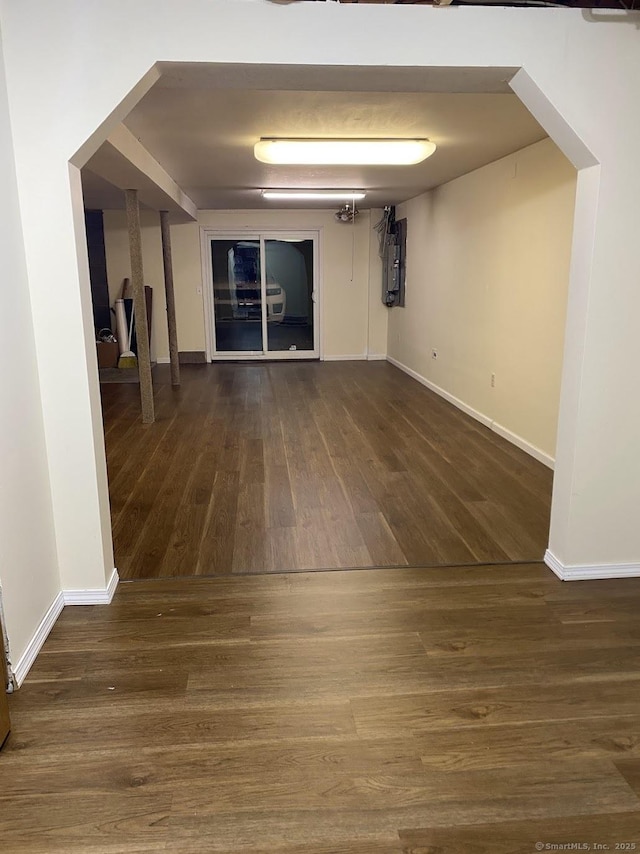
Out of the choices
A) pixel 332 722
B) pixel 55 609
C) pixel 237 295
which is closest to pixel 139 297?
pixel 55 609

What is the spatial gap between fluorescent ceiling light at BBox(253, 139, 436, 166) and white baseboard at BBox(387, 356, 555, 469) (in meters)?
2.24

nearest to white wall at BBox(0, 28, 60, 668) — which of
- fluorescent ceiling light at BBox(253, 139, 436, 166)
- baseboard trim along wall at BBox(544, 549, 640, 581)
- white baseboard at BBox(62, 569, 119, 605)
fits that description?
white baseboard at BBox(62, 569, 119, 605)

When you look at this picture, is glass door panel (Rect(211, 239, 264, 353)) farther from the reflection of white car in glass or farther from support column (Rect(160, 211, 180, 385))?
support column (Rect(160, 211, 180, 385))

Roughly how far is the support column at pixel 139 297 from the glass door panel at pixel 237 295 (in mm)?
3404

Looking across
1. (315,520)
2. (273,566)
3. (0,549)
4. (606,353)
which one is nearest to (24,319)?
(0,549)

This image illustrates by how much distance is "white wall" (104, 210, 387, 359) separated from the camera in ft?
28.2

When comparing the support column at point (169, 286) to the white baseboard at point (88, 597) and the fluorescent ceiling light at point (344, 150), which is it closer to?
the fluorescent ceiling light at point (344, 150)

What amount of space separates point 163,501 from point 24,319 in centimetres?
171

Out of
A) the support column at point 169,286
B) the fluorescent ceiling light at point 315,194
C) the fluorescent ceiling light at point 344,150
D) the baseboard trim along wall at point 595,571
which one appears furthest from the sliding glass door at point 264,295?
the baseboard trim along wall at point 595,571

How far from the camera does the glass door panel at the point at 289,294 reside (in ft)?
29.3

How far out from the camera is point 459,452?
4617 millimetres

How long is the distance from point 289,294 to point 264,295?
1.27 ft

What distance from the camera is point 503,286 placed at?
4.90 metres

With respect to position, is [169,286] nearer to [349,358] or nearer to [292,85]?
[349,358]
